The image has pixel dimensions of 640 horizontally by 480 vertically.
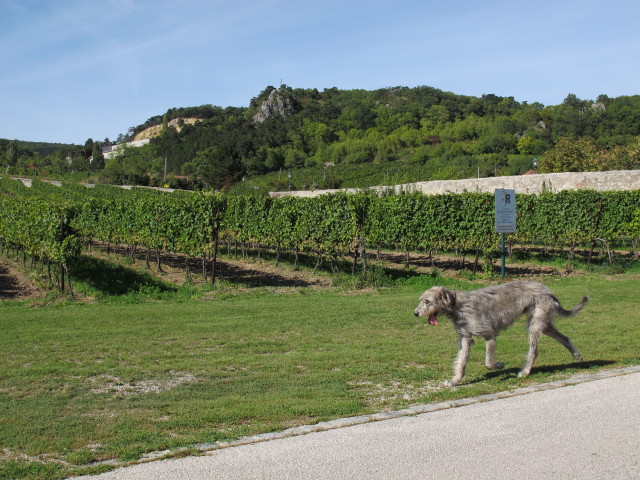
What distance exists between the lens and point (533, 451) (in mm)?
4387

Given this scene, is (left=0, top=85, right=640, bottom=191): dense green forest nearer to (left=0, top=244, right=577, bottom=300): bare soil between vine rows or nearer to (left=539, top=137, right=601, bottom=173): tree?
(left=539, top=137, right=601, bottom=173): tree

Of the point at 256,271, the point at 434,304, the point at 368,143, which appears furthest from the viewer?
the point at 368,143

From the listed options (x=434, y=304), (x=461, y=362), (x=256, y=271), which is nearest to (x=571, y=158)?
(x=256, y=271)

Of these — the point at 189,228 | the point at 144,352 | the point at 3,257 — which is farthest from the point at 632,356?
the point at 3,257

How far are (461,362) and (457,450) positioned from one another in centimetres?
215

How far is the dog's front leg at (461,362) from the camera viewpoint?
6.46m

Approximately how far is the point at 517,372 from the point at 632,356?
5.90ft

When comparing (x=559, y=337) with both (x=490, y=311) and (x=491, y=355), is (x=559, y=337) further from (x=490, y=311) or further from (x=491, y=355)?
(x=490, y=311)

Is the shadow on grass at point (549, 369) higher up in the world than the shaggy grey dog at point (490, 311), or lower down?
lower down

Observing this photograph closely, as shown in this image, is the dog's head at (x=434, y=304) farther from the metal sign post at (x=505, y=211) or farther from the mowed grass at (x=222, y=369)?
the metal sign post at (x=505, y=211)

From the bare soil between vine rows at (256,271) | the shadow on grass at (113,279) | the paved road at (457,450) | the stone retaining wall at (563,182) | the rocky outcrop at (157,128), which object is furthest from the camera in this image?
the rocky outcrop at (157,128)

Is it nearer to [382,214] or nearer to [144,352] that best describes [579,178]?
[382,214]

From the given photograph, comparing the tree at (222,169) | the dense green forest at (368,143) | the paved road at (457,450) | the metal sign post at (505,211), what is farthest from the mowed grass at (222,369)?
the tree at (222,169)

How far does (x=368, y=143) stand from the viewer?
94812 mm
